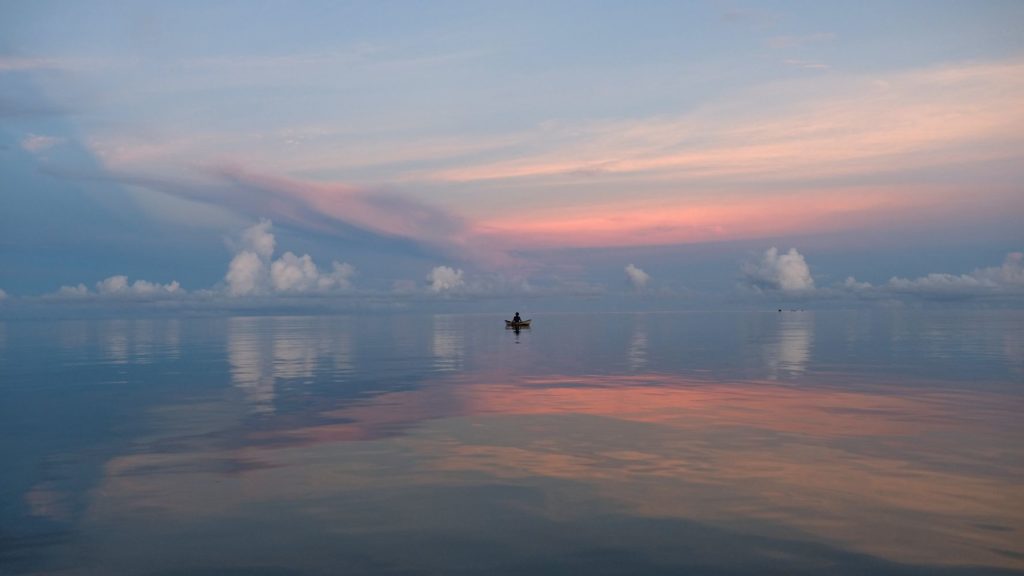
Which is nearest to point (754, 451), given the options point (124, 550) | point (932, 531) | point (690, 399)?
point (932, 531)

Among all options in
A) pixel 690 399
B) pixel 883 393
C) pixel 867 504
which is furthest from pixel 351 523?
pixel 883 393

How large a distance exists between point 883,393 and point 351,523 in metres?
36.6

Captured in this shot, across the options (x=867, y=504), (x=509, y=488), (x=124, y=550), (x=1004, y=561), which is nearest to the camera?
(x=1004, y=561)

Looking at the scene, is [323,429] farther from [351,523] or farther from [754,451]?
[754,451]

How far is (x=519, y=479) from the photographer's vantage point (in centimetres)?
2369

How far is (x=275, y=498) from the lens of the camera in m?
21.7

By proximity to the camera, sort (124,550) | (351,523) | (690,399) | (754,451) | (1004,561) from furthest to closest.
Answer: (690,399) < (754,451) < (351,523) < (124,550) < (1004,561)

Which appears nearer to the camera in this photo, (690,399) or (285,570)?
(285,570)

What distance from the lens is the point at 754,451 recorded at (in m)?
27.3

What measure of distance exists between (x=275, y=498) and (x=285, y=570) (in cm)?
592

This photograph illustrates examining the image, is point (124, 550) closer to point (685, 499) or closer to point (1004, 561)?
point (685, 499)

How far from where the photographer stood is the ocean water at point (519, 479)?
666 inches

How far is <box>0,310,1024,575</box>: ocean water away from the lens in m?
16.9

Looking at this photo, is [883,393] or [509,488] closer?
[509,488]
